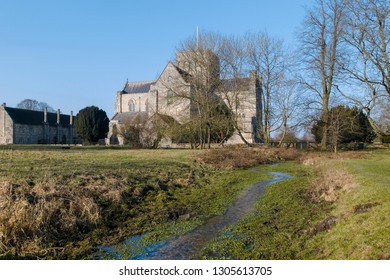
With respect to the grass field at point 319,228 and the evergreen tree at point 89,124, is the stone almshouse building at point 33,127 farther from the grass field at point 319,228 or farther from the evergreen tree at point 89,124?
the grass field at point 319,228

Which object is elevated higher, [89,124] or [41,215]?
[89,124]

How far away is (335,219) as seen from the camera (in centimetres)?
748

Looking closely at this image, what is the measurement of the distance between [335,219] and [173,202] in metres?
5.04

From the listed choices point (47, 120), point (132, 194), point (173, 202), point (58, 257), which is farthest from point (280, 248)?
point (47, 120)

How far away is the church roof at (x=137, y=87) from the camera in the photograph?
71.5 meters

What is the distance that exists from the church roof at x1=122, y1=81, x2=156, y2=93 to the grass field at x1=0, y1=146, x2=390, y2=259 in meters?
59.6

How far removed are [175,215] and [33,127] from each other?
7405 cm

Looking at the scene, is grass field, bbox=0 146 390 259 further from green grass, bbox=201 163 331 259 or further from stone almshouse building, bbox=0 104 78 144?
stone almshouse building, bbox=0 104 78 144

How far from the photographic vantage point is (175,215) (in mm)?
9227

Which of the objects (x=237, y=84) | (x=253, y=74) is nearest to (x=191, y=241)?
(x=237, y=84)

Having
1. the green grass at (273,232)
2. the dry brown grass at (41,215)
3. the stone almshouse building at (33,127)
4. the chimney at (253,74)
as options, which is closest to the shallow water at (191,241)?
the green grass at (273,232)

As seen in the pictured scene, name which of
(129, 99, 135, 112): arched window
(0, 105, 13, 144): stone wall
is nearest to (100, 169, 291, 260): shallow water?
(129, 99, 135, 112): arched window

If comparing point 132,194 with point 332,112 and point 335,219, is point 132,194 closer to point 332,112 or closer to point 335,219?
point 335,219

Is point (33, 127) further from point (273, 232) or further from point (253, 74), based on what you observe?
point (273, 232)
